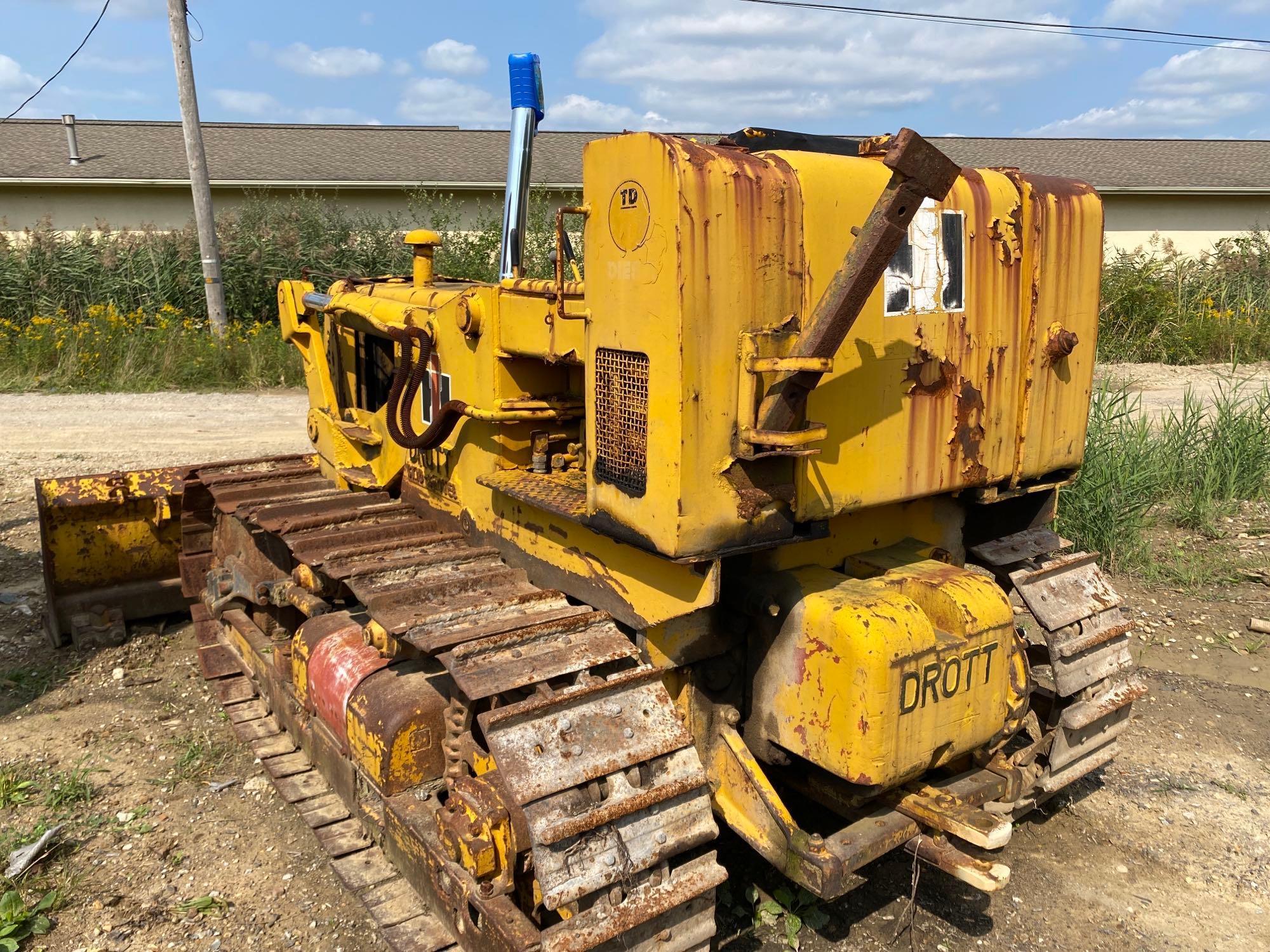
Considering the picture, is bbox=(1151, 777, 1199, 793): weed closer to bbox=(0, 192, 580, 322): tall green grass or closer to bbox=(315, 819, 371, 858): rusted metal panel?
bbox=(315, 819, 371, 858): rusted metal panel

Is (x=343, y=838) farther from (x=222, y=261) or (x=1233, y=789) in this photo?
(x=222, y=261)

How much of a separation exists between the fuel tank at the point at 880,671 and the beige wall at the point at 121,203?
1696 centimetres

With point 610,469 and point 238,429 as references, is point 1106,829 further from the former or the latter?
point 238,429

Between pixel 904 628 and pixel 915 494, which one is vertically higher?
pixel 915 494

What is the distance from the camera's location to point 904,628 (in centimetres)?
254

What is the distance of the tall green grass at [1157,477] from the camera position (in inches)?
239

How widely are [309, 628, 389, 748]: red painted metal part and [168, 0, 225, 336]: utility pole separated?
35.8ft

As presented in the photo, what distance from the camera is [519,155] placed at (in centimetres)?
392

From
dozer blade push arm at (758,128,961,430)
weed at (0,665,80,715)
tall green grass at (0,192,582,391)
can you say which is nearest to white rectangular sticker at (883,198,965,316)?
dozer blade push arm at (758,128,961,430)

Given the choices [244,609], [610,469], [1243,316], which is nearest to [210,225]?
[244,609]

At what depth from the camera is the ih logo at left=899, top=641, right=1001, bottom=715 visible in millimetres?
2521

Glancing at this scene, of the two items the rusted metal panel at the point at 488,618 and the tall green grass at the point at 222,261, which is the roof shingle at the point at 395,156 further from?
the rusted metal panel at the point at 488,618

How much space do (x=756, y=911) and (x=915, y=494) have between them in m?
1.44

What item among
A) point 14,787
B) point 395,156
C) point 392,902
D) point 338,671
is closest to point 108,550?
point 14,787
